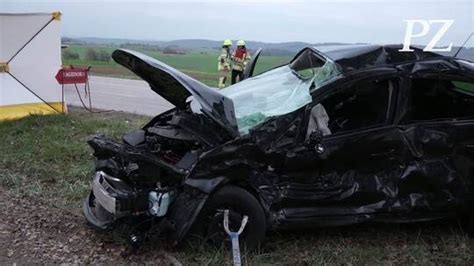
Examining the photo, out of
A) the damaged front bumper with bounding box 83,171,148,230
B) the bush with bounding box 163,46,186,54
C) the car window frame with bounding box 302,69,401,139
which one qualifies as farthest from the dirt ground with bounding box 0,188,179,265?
the bush with bounding box 163,46,186,54

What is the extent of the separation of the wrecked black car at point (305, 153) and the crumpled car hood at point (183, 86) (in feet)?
0.04

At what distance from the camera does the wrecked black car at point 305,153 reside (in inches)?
156

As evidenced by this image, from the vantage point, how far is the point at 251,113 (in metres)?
4.45

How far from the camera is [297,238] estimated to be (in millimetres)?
4539

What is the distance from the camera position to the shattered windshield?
432cm

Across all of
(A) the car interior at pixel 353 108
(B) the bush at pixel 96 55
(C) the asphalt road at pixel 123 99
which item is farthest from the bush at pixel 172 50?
(A) the car interior at pixel 353 108

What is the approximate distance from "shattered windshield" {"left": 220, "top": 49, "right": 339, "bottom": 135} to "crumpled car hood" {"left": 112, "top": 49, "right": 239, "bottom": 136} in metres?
0.16

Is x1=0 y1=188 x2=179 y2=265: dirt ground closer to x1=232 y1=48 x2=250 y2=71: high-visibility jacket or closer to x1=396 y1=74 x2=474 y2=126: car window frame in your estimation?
x1=396 y1=74 x2=474 y2=126: car window frame

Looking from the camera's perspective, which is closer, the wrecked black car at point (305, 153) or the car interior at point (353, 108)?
the wrecked black car at point (305, 153)

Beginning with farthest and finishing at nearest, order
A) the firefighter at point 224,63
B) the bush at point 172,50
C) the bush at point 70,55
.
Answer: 1. the bush at point 172,50
2. the bush at point 70,55
3. the firefighter at point 224,63

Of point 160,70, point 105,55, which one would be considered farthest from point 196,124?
point 105,55

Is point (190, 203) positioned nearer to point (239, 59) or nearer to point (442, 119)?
point (442, 119)

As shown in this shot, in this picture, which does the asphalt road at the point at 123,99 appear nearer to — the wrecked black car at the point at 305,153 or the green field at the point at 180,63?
the wrecked black car at the point at 305,153

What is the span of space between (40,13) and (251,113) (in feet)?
21.7
